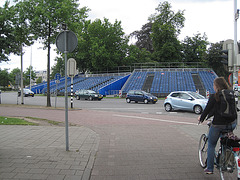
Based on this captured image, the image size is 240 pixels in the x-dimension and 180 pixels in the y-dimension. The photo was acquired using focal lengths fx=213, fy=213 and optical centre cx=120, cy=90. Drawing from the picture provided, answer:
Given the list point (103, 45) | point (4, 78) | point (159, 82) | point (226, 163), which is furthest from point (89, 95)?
point (4, 78)

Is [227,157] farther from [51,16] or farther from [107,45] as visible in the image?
[107,45]

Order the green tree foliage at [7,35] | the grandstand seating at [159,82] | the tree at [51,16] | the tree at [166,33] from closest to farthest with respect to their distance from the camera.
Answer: the tree at [51,16], the green tree foliage at [7,35], the grandstand seating at [159,82], the tree at [166,33]

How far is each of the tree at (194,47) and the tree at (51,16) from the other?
42.7 meters

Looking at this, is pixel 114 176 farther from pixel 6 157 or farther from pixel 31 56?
pixel 31 56

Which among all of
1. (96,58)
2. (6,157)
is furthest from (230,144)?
(96,58)

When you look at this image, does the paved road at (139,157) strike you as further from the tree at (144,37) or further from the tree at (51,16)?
the tree at (144,37)

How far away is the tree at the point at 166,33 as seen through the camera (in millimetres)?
51469

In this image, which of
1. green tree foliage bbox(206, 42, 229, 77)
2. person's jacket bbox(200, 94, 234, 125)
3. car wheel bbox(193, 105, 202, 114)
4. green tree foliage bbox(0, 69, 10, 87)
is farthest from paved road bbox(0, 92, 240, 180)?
green tree foliage bbox(0, 69, 10, 87)

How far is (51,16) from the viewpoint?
1697 cm

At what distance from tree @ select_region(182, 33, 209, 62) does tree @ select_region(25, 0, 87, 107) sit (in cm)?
4267

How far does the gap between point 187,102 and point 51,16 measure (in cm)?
1234

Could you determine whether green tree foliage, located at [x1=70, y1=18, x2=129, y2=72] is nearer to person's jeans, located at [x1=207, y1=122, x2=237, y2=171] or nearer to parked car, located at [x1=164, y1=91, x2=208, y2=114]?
parked car, located at [x1=164, y1=91, x2=208, y2=114]

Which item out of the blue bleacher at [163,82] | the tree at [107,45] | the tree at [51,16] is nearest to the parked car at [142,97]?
the tree at [51,16]

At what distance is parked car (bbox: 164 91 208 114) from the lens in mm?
13789
